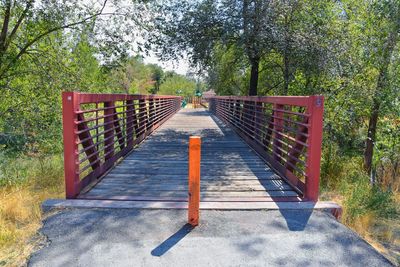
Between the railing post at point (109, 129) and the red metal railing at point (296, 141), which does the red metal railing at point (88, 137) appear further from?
the red metal railing at point (296, 141)

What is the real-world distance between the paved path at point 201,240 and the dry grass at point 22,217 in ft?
0.46

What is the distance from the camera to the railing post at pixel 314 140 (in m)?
3.64

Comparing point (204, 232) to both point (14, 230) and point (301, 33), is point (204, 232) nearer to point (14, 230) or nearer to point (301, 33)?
point (14, 230)

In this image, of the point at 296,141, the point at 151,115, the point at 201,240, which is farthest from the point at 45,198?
the point at 151,115

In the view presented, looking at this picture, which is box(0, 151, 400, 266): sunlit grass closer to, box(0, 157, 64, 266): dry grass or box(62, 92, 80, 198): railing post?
box(0, 157, 64, 266): dry grass

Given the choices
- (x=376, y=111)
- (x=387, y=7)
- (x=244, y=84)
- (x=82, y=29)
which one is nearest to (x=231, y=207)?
(x=376, y=111)

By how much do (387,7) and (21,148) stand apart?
885 cm

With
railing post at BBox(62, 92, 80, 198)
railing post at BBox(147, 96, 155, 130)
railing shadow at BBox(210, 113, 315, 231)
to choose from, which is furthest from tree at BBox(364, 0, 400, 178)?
railing post at BBox(62, 92, 80, 198)

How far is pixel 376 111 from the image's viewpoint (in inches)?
298

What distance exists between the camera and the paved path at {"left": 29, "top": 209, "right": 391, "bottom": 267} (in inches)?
98.8

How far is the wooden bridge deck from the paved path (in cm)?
51

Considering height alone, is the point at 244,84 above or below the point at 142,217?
above

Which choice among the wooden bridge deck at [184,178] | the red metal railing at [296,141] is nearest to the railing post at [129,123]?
the wooden bridge deck at [184,178]

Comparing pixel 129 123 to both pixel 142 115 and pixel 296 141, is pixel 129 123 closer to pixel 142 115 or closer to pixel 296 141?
pixel 142 115
